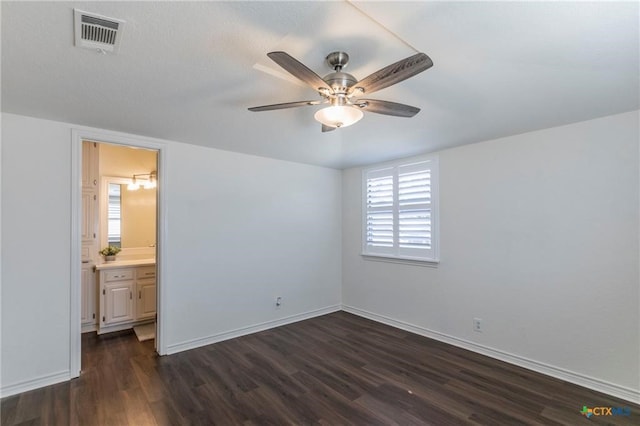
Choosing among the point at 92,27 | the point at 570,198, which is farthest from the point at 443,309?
the point at 92,27

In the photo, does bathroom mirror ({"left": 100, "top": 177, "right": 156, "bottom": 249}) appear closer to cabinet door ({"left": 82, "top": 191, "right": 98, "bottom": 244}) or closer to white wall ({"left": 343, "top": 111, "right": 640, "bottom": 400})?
cabinet door ({"left": 82, "top": 191, "right": 98, "bottom": 244})

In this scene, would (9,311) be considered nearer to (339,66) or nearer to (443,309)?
(339,66)

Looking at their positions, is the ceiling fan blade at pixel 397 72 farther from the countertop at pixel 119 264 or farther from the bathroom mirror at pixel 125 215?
the bathroom mirror at pixel 125 215

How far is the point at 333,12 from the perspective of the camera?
1.36 metres

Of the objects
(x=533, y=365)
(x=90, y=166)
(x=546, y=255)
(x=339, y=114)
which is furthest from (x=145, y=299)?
(x=546, y=255)

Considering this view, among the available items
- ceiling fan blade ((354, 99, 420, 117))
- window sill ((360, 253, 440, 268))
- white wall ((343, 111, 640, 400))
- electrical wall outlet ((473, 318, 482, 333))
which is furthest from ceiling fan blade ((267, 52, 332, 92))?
electrical wall outlet ((473, 318, 482, 333))

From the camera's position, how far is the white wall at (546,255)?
2.48 m

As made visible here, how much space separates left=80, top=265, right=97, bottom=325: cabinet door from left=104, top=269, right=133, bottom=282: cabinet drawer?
222 millimetres

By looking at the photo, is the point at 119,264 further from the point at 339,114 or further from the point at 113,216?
the point at 339,114

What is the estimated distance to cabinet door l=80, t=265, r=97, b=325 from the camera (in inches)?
152

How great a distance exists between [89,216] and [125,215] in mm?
562

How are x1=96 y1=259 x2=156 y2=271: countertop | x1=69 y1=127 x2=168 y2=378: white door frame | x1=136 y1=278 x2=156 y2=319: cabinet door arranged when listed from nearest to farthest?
1. x1=69 y1=127 x2=168 y2=378: white door frame
2. x1=96 y1=259 x2=156 y2=271: countertop
3. x1=136 y1=278 x2=156 y2=319: cabinet door

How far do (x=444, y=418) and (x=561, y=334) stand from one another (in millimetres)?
1491

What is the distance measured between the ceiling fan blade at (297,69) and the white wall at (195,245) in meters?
2.35
